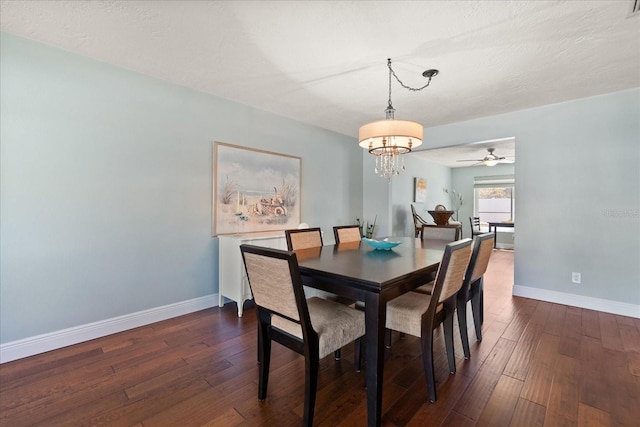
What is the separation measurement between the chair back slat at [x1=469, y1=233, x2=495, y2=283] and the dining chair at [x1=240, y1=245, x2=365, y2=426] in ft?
3.12

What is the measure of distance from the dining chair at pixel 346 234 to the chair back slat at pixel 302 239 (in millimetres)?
264

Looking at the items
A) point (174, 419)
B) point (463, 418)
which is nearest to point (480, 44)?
point (463, 418)

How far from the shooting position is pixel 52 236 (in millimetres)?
2193

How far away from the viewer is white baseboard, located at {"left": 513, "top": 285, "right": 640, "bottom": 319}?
2.93 meters

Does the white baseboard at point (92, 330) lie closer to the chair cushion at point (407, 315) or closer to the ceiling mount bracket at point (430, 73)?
the chair cushion at point (407, 315)

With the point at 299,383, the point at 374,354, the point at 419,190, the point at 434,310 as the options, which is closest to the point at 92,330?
the point at 299,383

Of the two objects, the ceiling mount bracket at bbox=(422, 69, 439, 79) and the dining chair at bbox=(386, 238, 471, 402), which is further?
the ceiling mount bracket at bbox=(422, 69, 439, 79)

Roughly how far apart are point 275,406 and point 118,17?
2571 millimetres

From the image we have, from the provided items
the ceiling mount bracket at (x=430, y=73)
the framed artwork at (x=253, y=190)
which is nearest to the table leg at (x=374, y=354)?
the ceiling mount bracket at (x=430, y=73)

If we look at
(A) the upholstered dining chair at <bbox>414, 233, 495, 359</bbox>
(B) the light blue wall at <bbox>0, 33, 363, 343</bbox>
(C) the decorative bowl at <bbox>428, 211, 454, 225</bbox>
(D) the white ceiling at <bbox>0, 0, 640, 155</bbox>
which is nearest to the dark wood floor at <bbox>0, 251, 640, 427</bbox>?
(A) the upholstered dining chair at <bbox>414, 233, 495, 359</bbox>

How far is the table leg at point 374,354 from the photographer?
1.35m

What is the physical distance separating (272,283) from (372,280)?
50 cm

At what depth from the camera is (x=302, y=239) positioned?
258 cm

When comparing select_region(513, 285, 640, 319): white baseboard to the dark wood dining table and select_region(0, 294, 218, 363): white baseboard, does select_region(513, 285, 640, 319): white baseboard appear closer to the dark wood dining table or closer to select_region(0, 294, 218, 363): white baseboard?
the dark wood dining table
